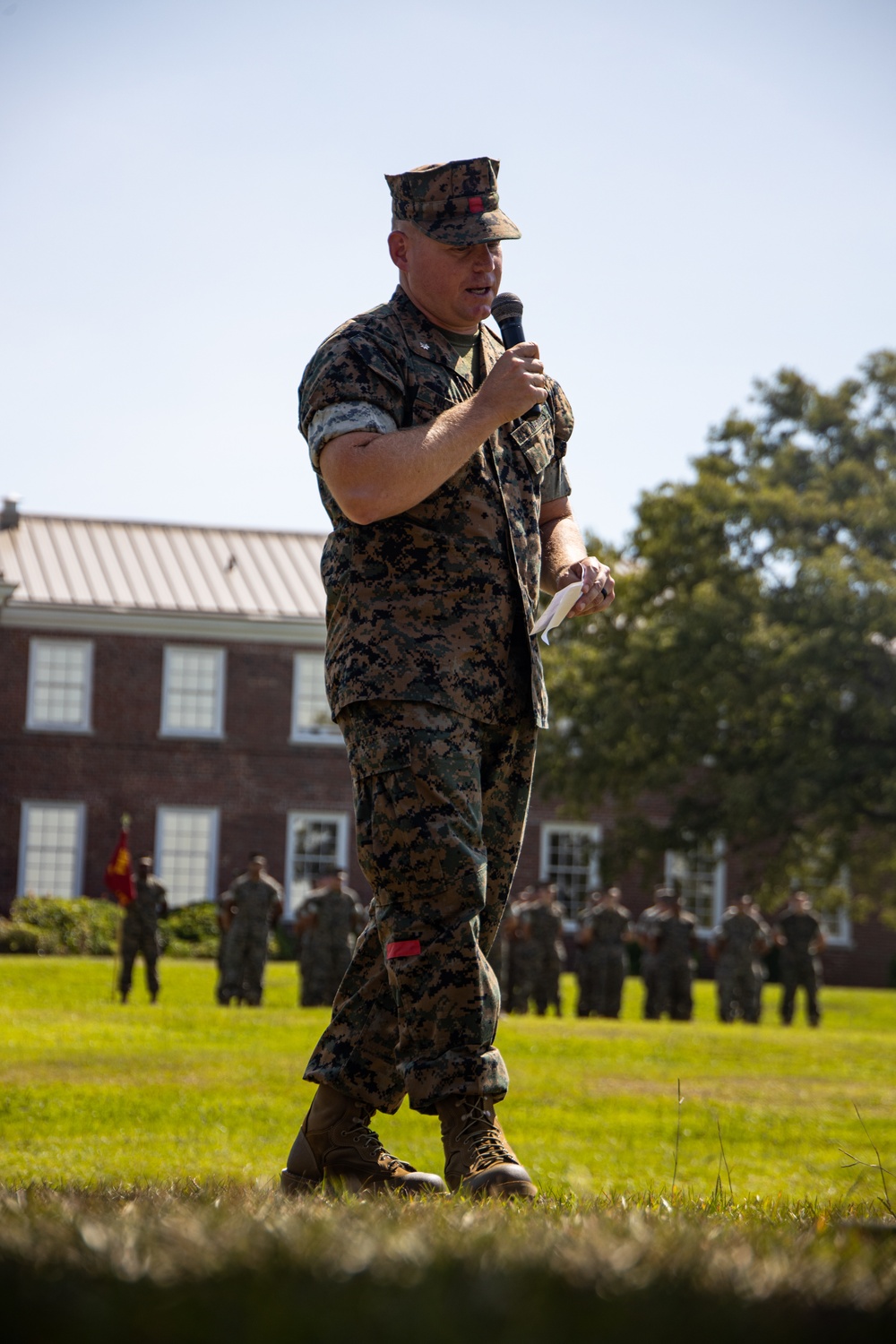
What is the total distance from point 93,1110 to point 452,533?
500cm

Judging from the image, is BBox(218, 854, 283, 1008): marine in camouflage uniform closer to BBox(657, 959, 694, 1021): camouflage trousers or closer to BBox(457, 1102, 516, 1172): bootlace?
BBox(657, 959, 694, 1021): camouflage trousers

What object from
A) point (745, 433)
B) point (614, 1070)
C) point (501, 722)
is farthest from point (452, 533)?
point (745, 433)

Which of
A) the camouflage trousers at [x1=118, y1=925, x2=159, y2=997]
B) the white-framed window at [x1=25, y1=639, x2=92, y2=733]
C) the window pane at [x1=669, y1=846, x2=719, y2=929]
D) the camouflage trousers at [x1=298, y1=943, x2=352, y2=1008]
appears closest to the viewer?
the camouflage trousers at [x1=118, y1=925, x2=159, y2=997]

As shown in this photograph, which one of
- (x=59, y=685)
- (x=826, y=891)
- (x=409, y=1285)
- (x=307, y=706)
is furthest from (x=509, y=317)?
(x=307, y=706)

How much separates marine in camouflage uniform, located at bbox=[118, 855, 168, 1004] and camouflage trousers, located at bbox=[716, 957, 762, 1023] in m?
9.51

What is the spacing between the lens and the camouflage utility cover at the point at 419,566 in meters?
3.69

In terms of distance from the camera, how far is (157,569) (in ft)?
127

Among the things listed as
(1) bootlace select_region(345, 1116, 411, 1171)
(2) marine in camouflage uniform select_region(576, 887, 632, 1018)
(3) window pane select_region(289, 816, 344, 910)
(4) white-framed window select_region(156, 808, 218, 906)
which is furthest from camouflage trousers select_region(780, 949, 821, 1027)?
(1) bootlace select_region(345, 1116, 411, 1171)

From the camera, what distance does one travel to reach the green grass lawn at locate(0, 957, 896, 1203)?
6000mm

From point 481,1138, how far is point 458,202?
220cm

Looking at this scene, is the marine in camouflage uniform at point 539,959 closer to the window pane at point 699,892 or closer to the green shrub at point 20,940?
the green shrub at point 20,940

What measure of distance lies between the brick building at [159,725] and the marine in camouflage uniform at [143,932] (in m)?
13.7

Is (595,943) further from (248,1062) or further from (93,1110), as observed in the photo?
(93,1110)

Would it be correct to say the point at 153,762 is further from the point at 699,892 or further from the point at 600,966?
the point at 699,892
